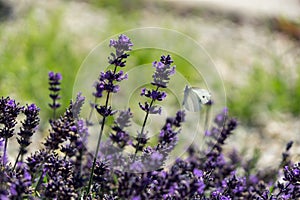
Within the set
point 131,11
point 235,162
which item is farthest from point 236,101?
point 131,11

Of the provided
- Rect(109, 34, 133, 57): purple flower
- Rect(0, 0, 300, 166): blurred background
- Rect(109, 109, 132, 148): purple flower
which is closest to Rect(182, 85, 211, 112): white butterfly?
Rect(109, 109, 132, 148): purple flower

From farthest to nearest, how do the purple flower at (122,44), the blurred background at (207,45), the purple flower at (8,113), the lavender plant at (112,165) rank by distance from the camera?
the blurred background at (207,45) < the purple flower at (8,113) < the purple flower at (122,44) < the lavender plant at (112,165)

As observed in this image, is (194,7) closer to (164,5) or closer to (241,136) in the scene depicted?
(164,5)

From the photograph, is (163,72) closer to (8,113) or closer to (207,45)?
(8,113)

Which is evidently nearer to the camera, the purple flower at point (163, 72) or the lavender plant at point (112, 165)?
the lavender plant at point (112, 165)

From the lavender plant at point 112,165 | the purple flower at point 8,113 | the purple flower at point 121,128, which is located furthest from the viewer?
the purple flower at point 121,128

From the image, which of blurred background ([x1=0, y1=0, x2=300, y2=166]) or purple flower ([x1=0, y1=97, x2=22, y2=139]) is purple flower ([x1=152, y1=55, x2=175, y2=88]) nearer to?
purple flower ([x1=0, y1=97, x2=22, y2=139])

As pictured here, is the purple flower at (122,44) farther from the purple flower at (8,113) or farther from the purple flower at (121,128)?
the purple flower at (8,113)

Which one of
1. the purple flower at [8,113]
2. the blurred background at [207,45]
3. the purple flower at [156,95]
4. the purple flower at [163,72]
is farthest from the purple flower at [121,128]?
the blurred background at [207,45]
